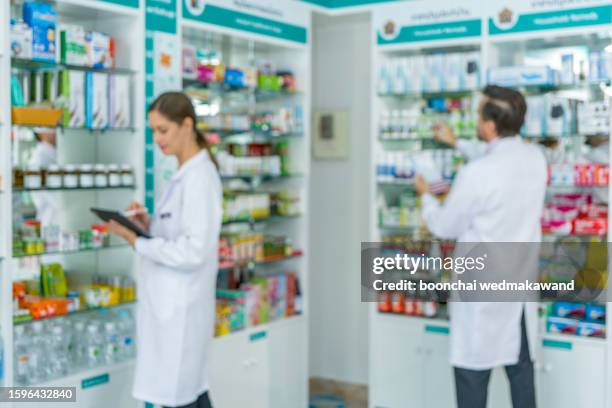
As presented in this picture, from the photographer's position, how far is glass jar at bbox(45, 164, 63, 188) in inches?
166

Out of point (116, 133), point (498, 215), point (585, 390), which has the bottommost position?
point (585, 390)

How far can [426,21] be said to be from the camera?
559 centimetres

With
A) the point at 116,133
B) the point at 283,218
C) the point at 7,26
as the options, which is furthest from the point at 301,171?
the point at 7,26

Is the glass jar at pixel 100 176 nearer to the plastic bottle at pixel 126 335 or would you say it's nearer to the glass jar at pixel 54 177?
the glass jar at pixel 54 177

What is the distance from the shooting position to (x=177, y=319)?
12.0 ft

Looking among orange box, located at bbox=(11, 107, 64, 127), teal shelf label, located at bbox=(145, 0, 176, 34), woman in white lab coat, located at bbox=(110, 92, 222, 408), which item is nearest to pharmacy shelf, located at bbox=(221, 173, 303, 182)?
teal shelf label, located at bbox=(145, 0, 176, 34)

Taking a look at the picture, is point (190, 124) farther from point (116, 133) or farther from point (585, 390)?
point (585, 390)

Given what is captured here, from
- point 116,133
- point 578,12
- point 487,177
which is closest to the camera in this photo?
point 487,177

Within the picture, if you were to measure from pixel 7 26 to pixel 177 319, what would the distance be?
1591 mm

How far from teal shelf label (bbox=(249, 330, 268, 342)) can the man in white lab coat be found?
5.20 feet

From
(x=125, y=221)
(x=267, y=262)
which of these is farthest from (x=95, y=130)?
(x=267, y=262)

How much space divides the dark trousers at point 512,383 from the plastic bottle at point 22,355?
7.10 feet

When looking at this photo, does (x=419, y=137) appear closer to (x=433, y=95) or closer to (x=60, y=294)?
(x=433, y=95)

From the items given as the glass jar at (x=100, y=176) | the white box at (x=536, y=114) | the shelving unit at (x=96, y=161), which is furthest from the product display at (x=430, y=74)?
the glass jar at (x=100, y=176)
